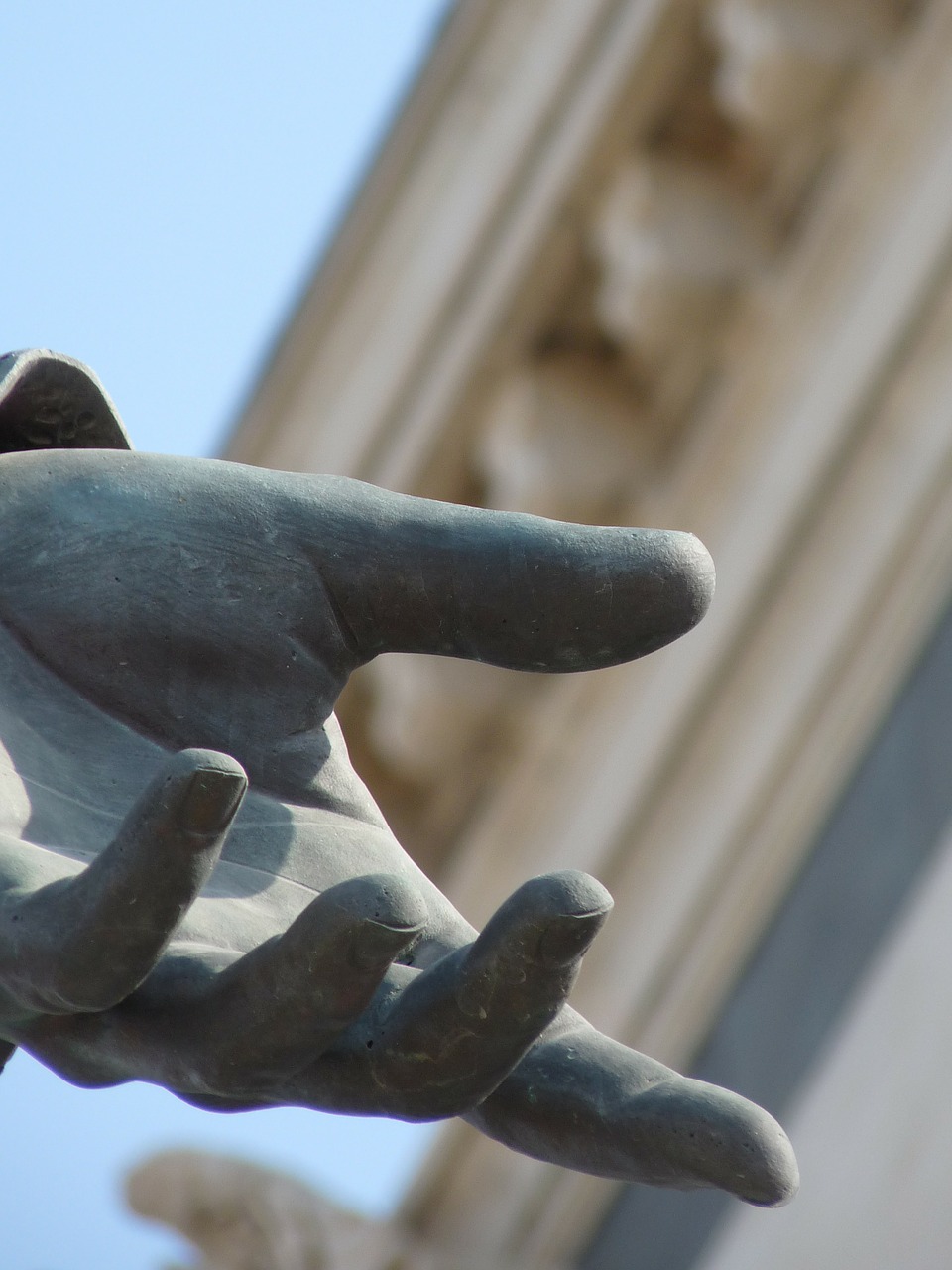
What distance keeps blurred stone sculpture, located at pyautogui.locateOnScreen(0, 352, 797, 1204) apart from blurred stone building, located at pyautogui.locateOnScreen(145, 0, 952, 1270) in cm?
126

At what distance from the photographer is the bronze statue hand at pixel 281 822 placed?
18.7 inches

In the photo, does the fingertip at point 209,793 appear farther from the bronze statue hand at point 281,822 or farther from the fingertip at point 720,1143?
the fingertip at point 720,1143

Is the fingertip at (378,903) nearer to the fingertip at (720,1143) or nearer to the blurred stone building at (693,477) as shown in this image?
the fingertip at (720,1143)

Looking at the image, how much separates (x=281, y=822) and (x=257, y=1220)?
1370mm

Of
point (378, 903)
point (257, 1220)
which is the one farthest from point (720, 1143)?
point (257, 1220)

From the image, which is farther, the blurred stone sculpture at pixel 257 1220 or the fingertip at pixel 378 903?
the blurred stone sculpture at pixel 257 1220

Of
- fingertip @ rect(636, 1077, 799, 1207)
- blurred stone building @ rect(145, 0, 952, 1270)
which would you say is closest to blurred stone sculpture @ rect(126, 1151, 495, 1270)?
blurred stone building @ rect(145, 0, 952, 1270)

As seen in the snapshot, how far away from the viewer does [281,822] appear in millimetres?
627

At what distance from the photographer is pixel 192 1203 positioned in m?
1.91

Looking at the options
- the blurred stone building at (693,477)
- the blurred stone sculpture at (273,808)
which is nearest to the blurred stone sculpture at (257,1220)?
the blurred stone building at (693,477)

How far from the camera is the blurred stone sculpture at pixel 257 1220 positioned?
1884mm

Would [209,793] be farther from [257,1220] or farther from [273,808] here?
[257,1220]

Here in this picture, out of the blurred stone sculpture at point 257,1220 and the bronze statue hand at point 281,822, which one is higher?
the bronze statue hand at point 281,822

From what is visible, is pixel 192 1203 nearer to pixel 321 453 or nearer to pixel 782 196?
pixel 321 453
